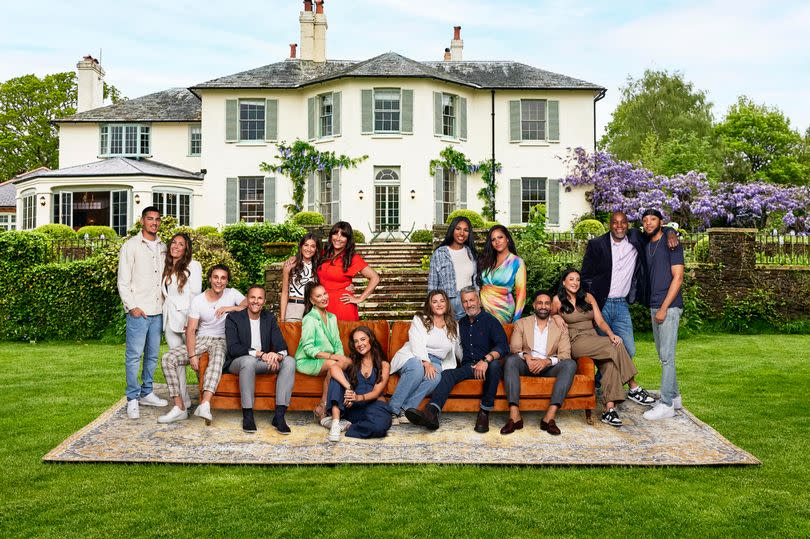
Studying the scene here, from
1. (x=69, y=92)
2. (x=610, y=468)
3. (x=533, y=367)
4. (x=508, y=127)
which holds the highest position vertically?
(x=69, y=92)

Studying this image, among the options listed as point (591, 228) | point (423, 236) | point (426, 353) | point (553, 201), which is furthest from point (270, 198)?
point (426, 353)

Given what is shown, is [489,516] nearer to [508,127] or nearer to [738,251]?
[738,251]

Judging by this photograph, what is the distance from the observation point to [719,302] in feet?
49.2

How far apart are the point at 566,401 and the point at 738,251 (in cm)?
991

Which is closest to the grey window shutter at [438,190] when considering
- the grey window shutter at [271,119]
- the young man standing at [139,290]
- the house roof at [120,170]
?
the grey window shutter at [271,119]

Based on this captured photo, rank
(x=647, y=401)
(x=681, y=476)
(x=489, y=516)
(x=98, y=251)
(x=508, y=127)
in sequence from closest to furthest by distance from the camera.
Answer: (x=489, y=516) < (x=681, y=476) < (x=647, y=401) < (x=98, y=251) < (x=508, y=127)

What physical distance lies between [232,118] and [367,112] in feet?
16.6

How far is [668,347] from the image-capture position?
7145mm

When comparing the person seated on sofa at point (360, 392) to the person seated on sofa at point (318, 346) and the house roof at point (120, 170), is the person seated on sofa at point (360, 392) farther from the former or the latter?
the house roof at point (120, 170)

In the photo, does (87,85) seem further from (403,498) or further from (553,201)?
(403,498)

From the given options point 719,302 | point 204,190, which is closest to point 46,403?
point 719,302

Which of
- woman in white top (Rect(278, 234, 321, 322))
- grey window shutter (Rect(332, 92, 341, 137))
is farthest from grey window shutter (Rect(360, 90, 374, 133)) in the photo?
woman in white top (Rect(278, 234, 321, 322))

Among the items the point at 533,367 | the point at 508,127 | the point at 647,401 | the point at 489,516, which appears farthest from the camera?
the point at 508,127

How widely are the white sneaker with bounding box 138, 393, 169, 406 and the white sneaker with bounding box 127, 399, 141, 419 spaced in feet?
1.17
